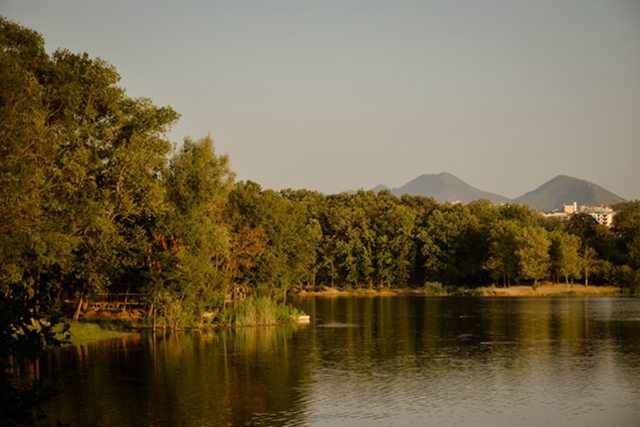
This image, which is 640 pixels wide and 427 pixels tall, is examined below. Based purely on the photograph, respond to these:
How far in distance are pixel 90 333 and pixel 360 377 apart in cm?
2390

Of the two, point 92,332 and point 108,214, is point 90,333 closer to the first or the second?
point 92,332

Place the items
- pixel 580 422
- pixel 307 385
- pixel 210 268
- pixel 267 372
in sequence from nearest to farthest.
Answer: pixel 580 422
pixel 307 385
pixel 267 372
pixel 210 268

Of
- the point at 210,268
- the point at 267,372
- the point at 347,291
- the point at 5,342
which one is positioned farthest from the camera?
the point at 347,291

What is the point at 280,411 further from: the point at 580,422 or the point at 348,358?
the point at 348,358

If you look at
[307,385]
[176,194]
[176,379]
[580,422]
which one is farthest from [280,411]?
[176,194]

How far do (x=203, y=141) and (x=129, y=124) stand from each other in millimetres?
9200

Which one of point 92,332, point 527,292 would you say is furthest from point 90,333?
point 527,292

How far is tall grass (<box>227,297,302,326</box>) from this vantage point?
63625mm

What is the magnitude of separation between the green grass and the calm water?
2411 millimetres

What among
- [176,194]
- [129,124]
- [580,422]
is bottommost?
[580,422]

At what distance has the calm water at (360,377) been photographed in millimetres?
29828

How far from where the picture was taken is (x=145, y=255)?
56.0m

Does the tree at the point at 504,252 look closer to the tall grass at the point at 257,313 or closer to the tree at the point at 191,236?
the tall grass at the point at 257,313

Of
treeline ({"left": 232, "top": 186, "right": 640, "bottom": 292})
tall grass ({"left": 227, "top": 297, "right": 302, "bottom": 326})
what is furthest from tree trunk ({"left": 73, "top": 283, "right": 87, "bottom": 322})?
treeline ({"left": 232, "top": 186, "right": 640, "bottom": 292})
